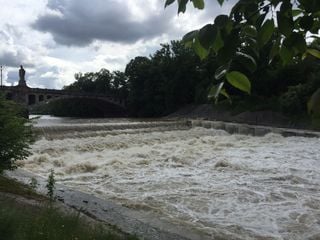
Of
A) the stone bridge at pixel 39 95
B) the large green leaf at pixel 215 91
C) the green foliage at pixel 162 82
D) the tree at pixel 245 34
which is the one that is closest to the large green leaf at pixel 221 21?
the tree at pixel 245 34

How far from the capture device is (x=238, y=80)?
1.20 m

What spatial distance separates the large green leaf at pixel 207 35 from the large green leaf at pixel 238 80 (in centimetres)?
9

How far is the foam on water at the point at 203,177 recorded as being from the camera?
29.1 feet

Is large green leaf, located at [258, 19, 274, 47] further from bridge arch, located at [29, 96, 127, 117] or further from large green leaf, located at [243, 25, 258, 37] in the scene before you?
bridge arch, located at [29, 96, 127, 117]

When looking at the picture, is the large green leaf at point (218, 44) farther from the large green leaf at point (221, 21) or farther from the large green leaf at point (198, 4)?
the large green leaf at point (198, 4)

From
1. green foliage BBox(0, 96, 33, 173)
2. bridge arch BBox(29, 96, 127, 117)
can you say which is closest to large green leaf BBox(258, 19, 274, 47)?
green foliage BBox(0, 96, 33, 173)

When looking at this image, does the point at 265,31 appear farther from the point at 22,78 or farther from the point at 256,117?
the point at 22,78

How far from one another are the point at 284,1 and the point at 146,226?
6.51 m

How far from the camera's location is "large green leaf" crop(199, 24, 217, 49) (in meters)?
1.15


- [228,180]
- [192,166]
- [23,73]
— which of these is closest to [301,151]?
[192,166]

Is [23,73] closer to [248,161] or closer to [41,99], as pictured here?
[41,99]

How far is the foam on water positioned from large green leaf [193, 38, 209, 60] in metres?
6.81

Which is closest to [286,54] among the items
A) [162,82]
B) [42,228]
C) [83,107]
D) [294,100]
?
[42,228]

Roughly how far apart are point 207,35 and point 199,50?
0.36 feet
